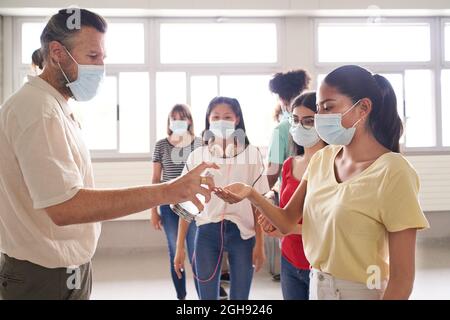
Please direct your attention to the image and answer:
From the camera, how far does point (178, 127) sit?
2871 mm

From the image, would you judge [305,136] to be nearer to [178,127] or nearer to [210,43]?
[178,127]

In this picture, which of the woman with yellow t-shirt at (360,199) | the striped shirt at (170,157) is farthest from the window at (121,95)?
the woman with yellow t-shirt at (360,199)

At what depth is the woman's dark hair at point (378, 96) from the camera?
105 centimetres

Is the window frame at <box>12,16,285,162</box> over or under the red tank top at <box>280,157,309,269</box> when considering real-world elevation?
over

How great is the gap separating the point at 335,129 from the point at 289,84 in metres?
1.13

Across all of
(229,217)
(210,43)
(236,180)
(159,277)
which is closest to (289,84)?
(236,180)

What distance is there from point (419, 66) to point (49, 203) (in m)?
4.21

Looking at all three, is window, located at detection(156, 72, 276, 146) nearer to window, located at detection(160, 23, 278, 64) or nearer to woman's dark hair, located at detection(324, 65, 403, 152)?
window, located at detection(160, 23, 278, 64)

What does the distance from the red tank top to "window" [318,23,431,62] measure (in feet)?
9.88

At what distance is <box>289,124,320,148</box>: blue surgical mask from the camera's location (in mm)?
1574

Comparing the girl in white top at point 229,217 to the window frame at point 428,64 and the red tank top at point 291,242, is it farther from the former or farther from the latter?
the window frame at point 428,64

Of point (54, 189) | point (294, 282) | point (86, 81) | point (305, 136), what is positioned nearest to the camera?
point (54, 189)

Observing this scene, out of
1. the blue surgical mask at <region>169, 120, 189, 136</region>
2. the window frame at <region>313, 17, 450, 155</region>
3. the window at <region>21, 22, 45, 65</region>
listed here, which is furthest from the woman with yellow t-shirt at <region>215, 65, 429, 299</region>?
the window at <region>21, 22, 45, 65</region>
